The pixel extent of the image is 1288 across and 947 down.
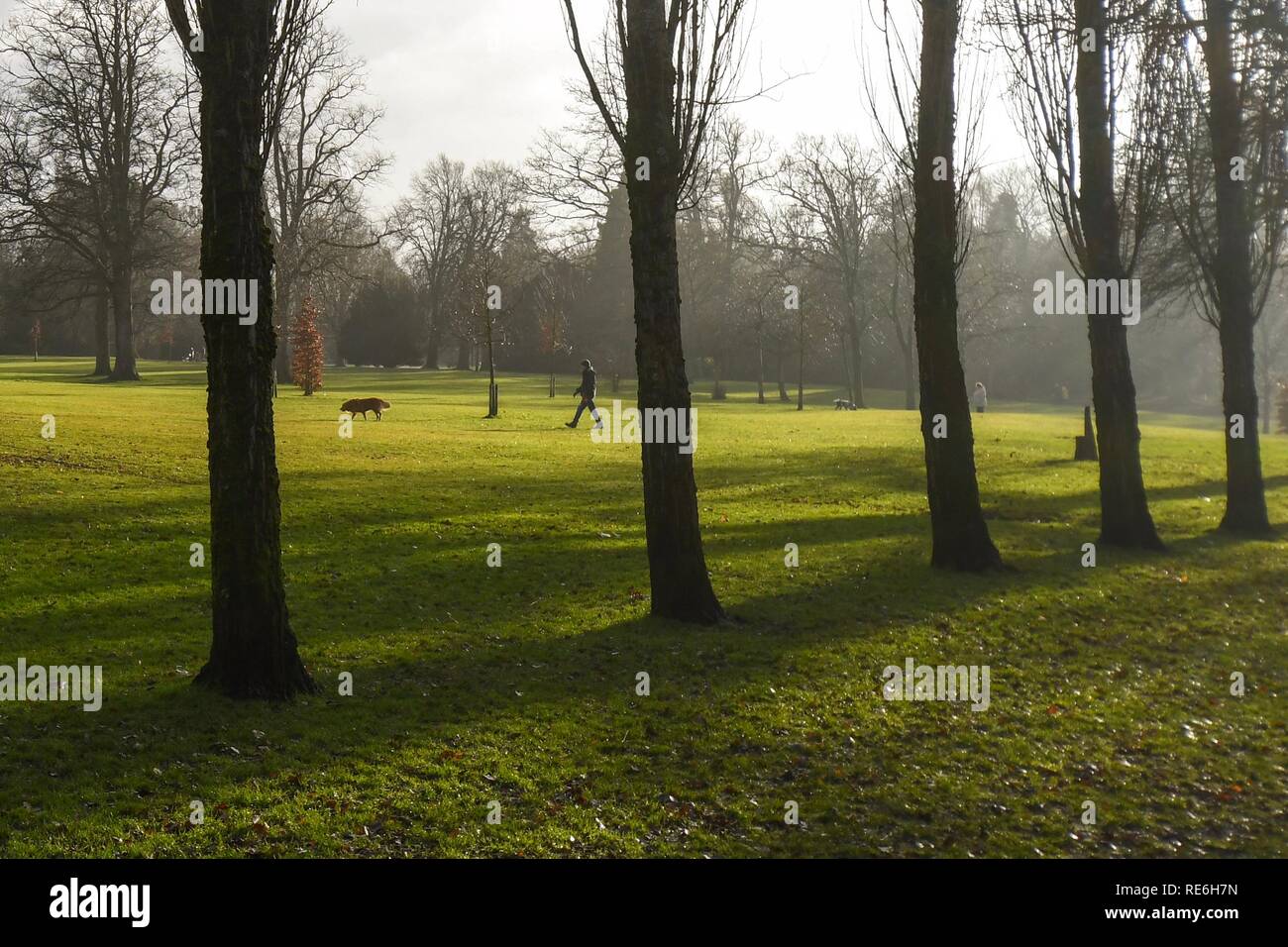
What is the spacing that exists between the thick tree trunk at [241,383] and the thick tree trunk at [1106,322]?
12064 mm

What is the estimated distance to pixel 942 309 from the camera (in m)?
13.8

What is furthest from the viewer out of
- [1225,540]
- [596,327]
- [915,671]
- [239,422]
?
[596,327]

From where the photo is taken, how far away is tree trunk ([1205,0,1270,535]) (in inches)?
741

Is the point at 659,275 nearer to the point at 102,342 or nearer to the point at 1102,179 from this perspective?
the point at 1102,179

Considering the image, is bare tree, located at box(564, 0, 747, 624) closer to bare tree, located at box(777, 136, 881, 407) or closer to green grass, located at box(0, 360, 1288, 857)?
green grass, located at box(0, 360, 1288, 857)

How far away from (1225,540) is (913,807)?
1416 cm

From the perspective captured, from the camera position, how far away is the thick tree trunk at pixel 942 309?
13680mm

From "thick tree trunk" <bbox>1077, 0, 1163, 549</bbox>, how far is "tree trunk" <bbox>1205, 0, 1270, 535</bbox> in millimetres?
3390

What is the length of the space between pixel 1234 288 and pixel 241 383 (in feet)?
56.9

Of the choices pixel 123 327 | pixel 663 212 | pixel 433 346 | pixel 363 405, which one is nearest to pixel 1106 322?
pixel 663 212

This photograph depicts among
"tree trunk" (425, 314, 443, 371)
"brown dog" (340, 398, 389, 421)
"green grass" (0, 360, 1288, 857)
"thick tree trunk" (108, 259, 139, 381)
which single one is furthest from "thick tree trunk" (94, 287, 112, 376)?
"green grass" (0, 360, 1288, 857)
